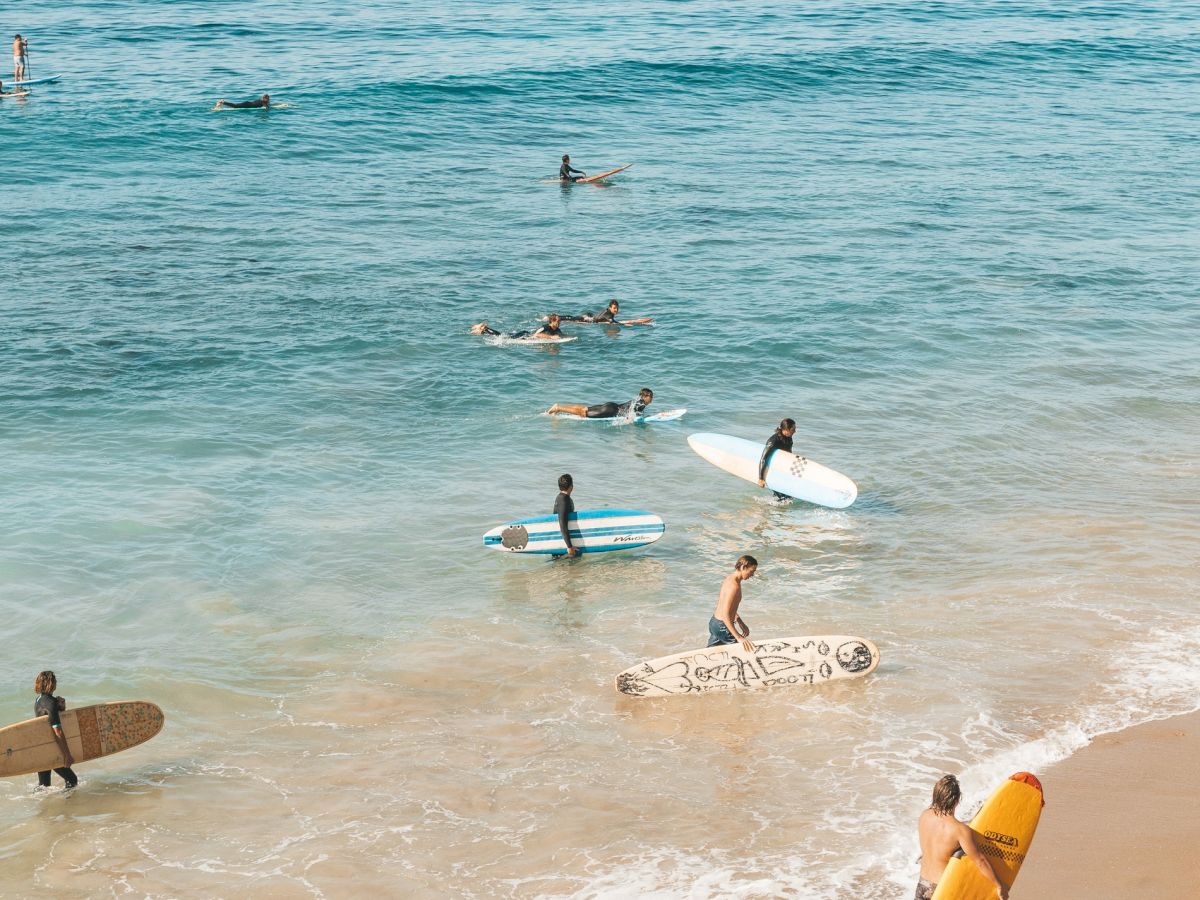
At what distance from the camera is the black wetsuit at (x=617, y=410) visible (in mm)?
22016

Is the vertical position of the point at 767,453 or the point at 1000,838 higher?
the point at 767,453

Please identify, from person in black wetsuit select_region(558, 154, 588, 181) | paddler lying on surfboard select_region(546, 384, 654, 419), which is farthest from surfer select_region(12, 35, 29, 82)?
paddler lying on surfboard select_region(546, 384, 654, 419)

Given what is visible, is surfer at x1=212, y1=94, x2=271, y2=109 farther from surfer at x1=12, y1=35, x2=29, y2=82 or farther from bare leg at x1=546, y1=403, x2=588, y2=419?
bare leg at x1=546, y1=403, x2=588, y2=419

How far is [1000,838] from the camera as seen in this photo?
9.62 meters

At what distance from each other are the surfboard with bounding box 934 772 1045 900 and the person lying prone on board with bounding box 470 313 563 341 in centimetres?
1717

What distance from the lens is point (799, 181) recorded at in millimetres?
38812

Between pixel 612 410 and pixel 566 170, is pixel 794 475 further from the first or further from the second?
pixel 566 170

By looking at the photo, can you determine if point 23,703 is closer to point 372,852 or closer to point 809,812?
point 372,852

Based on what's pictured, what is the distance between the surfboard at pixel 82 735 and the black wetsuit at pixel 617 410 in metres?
11.1

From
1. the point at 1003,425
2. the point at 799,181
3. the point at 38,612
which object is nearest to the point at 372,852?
the point at 38,612

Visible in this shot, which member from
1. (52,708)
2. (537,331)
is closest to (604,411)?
(537,331)

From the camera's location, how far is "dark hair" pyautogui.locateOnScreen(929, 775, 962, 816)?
9.02 meters

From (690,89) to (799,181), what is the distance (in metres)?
13.8

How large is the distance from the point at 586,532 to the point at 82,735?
23.9 ft
